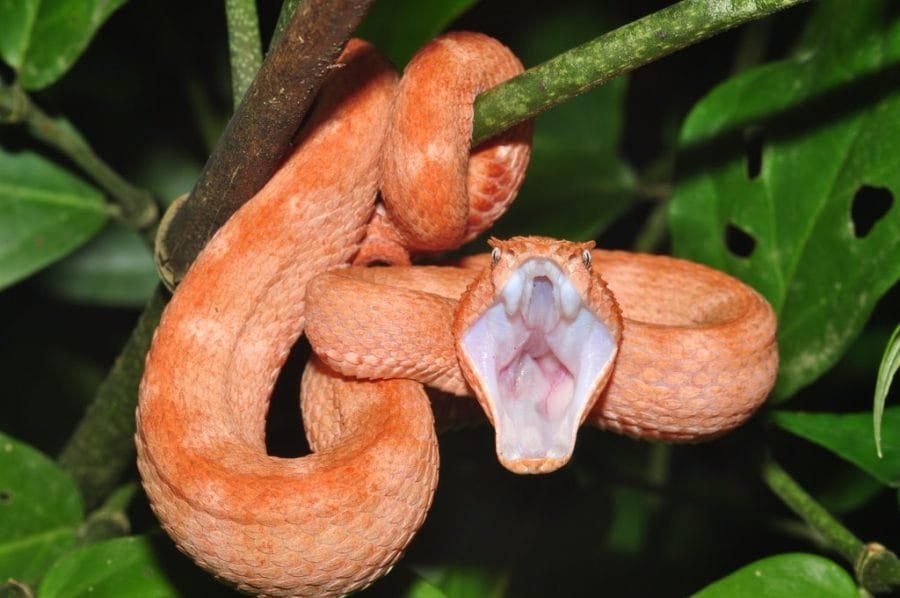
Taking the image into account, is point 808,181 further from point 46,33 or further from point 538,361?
point 46,33

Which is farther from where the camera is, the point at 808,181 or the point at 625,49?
the point at 808,181

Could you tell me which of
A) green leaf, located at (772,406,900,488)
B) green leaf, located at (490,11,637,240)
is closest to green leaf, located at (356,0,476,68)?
green leaf, located at (490,11,637,240)

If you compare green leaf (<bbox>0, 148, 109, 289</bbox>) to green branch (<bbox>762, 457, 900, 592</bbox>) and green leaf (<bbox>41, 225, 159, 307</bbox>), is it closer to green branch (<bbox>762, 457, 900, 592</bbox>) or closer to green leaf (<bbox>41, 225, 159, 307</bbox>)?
green leaf (<bbox>41, 225, 159, 307</bbox>)

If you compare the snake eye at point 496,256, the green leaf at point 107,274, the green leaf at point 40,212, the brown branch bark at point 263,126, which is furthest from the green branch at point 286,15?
the green leaf at point 107,274

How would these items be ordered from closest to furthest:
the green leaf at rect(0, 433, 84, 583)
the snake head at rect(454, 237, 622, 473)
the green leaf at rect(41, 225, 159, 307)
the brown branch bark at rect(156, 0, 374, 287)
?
1. the brown branch bark at rect(156, 0, 374, 287)
2. the snake head at rect(454, 237, 622, 473)
3. the green leaf at rect(0, 433, 84, 583)
4. the green leaf at rect(41, 225, 159, 307)

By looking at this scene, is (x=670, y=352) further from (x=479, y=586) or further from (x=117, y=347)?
(x=117, y=347)

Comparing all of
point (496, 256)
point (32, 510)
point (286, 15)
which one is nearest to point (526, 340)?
point (496, 256)
